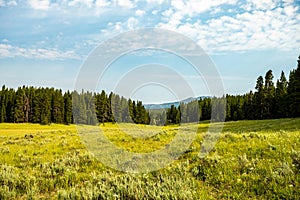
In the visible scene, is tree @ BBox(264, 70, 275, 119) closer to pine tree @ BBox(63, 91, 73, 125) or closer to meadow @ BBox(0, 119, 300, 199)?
pine tree @ BBox(63, 91, 73, 125)

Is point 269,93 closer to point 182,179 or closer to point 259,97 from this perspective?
point 259,97

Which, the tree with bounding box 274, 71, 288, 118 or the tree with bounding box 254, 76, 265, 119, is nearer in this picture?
the tree with bounding box 274, 71, 288, 118

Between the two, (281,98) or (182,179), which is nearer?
(182,179)

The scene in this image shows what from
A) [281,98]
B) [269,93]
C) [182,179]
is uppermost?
[269,93]

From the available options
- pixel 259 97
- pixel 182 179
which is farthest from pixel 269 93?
pixel 182 179

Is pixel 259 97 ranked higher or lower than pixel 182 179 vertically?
higher

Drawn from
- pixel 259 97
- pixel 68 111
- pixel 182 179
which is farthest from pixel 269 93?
pixel 182 179

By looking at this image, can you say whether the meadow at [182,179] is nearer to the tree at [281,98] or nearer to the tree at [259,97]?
the tree at [281,98]

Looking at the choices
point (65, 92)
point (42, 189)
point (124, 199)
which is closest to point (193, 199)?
point (124, 199)

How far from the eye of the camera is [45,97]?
93.9 metres

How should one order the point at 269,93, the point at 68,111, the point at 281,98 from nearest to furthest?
the point at 281,98 → the point at 269,93 → the point at 68,111

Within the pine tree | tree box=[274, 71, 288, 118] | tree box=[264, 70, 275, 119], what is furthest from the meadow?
the pine tree

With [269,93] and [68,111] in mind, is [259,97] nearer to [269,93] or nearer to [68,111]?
[269,93]

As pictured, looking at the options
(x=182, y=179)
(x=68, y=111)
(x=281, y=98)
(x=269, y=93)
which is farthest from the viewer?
(x=68, y=111)
